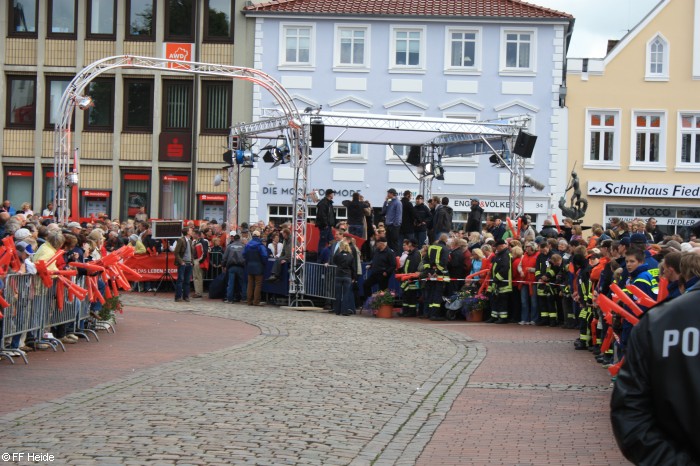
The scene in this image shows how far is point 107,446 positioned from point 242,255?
18.7 m

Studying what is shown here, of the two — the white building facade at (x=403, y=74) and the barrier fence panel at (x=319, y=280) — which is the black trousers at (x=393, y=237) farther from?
the white building facade at (x=403, y=74)

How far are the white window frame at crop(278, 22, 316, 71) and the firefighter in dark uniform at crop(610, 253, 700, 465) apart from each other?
39320 mm

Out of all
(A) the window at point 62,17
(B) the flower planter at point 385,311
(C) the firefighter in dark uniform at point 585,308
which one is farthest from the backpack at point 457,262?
(A) the window at point 62,17

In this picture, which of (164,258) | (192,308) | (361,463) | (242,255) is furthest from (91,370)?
(164,258)

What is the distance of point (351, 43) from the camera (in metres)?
42.6

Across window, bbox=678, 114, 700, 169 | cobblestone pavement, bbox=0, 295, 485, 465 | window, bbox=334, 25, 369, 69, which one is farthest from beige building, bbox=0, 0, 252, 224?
cobblestone pavement, bbox=0, 295, 485, 465

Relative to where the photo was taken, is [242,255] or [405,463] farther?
[242,255]

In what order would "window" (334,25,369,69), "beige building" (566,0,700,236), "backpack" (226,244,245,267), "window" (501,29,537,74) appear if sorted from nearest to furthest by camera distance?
"backpack" (226,244,245,267) < "beige building" (566,0,700,236) < "window" (501,29,537,74) < "window" (334,25,369,69)

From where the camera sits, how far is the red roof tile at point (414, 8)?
42000 millimetres

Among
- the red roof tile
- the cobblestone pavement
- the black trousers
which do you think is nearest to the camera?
the cobblestone pavement

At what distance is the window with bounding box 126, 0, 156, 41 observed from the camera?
141 feet

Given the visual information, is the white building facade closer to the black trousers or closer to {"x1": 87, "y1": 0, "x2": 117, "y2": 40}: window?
{"x1": 87, "y1": 0, "x2": 117, "y2": 40}: window

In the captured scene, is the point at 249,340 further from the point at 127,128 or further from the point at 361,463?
the point at 127,128

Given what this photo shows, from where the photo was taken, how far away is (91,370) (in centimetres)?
1387
